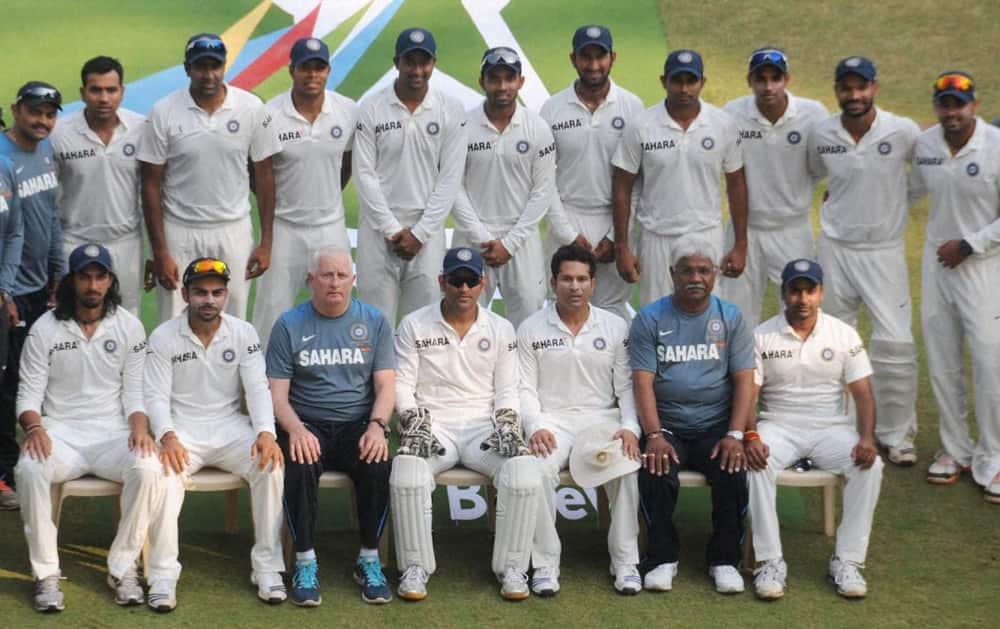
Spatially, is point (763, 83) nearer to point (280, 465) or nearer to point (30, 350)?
point (280, 465)

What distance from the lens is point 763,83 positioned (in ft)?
30.7

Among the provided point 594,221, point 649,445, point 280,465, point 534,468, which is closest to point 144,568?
point 280,465

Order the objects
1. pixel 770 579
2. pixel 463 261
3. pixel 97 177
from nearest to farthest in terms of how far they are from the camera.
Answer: pixel 770 579 < pixel 463 261 < pixel 97 177

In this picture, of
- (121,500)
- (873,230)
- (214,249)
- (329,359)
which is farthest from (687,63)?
(121,500)

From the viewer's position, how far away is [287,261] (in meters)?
9.31

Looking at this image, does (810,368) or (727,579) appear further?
(810,368)

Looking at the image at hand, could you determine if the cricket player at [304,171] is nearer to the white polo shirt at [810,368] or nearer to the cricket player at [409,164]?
the cricket player at [409,164]

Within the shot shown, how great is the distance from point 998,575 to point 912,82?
8.02 metres

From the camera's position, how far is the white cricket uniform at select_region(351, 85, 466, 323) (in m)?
9.16

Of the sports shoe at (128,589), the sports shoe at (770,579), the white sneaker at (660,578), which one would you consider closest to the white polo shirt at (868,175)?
the sports shoe at (770,579)

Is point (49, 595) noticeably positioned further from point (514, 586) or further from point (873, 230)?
point (873, 230)

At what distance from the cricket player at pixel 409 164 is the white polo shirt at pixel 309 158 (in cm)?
13

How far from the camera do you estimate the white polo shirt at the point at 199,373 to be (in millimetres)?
7871

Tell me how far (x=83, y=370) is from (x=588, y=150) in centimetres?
332
